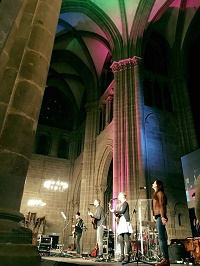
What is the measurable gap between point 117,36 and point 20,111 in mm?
12602

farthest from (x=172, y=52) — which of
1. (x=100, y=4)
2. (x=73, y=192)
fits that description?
(x=73, y=192)

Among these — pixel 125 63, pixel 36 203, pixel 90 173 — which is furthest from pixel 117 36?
pixel 36 203

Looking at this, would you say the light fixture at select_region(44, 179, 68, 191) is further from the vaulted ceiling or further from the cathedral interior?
the vaulted ceiling

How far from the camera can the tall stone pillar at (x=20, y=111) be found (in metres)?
2.04

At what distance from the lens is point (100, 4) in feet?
45.3

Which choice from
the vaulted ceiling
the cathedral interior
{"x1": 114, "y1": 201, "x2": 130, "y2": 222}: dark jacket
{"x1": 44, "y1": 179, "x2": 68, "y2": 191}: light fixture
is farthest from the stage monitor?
{"x1": 44, "y1": 179, "x2": 68, "y2": 191}: light fixture

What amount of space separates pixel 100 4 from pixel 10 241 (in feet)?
48.3

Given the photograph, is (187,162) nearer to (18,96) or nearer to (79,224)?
(79,224)

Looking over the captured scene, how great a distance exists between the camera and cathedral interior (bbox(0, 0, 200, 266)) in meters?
2.61

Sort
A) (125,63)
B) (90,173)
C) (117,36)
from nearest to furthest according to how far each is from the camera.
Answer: (125,63), (117,36), (90,173)

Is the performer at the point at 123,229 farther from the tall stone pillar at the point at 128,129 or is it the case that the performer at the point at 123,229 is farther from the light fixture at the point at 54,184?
the light fixture at the point at 54,184

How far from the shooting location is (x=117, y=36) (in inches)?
541

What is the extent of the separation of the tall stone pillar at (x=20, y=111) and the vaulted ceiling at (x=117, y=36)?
10396mm

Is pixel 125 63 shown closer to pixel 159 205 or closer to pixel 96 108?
pixel 96 108
